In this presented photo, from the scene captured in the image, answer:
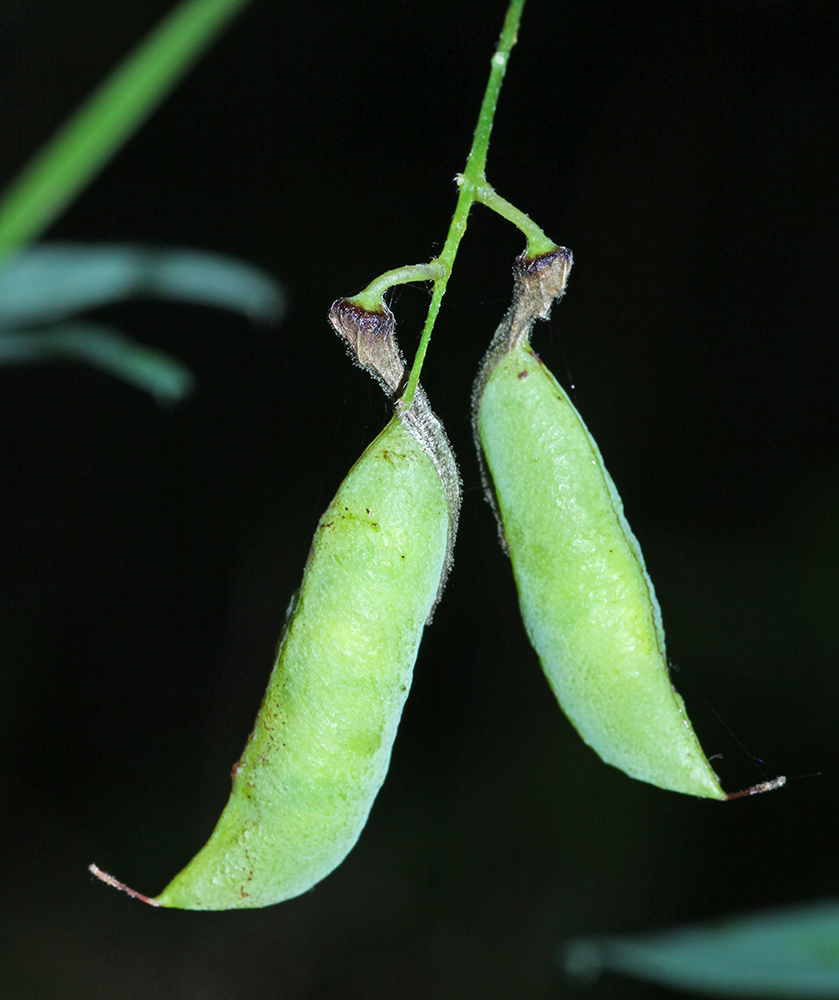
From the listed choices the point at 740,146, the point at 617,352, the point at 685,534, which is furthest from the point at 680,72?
the point at 685,534

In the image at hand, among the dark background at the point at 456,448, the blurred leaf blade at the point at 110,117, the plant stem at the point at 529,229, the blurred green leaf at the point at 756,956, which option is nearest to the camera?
the blurred leaf blade at the point at 110,117

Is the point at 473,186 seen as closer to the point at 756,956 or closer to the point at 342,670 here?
the point at 342,670

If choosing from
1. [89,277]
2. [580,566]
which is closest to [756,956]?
[580,566]

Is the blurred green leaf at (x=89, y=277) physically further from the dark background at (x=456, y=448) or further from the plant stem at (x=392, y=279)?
the dark background at (x=456, y=448)

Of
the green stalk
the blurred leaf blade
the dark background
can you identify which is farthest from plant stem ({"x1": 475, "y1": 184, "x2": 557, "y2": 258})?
the dark background

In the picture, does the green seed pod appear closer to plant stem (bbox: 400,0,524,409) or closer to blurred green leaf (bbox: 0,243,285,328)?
plant stem (bbox: 400,0,524,409)

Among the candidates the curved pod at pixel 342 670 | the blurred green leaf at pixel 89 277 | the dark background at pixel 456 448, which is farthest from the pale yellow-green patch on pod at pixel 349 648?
the dark background at pixel 456 448

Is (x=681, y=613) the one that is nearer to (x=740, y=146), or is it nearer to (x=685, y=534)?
(x=685, y=534)
